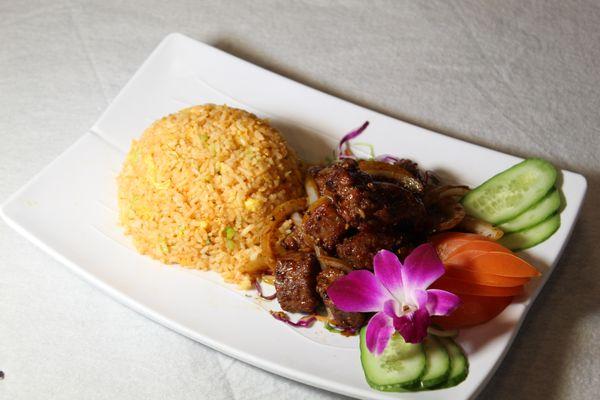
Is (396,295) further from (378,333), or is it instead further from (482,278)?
(482,278)

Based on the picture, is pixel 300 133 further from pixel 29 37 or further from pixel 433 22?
pixel 29 37

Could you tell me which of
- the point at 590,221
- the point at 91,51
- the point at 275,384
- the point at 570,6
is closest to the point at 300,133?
the point at 275,384

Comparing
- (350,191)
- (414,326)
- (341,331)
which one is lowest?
(341,331)

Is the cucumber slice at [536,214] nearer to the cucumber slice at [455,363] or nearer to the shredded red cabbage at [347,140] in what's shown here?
the cucumber slice at [455,363]

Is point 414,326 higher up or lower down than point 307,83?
higher up

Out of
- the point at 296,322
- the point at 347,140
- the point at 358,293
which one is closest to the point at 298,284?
the point at 296,322

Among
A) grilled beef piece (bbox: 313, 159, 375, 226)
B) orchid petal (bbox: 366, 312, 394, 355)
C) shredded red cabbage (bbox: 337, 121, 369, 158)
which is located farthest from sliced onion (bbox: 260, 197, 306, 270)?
orchid petal (bbox: 366, 312, 394, 355)

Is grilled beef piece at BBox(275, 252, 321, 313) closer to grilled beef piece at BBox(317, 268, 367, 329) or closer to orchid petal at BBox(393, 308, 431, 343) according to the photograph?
grilled beef piece at BBox(317, 268, 367, 329)

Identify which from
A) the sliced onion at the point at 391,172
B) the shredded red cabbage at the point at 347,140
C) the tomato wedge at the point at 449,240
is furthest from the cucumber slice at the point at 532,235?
the shredded red cabbage at the point at 347,140
